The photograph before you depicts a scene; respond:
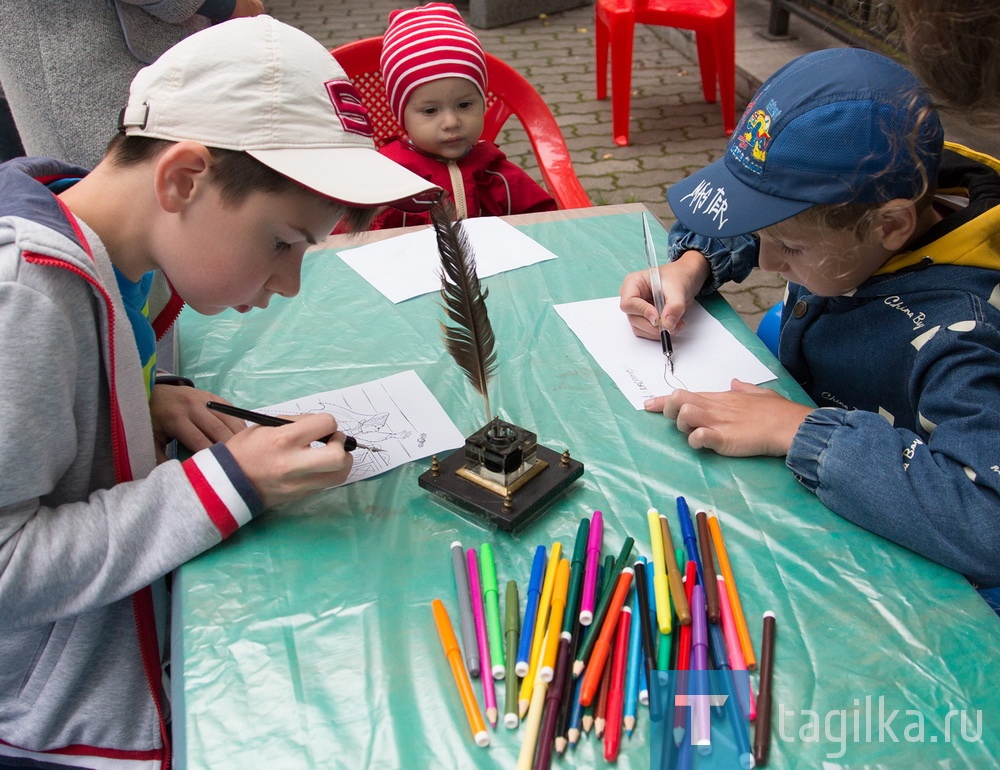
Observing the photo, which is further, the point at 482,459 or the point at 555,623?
the point at 482,459

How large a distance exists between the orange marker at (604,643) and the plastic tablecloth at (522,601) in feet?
0.19

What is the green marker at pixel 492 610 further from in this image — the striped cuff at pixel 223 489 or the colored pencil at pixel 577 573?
the striped cuff at pixel 223 489

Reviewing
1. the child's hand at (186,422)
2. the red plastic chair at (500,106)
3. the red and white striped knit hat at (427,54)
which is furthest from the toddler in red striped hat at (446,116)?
the child's hand at (186,422)

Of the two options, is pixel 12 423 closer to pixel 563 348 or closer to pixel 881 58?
pixel 563 348

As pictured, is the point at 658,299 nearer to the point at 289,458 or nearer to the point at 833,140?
the point at 833,140

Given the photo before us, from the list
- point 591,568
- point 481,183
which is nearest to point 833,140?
point 591,568

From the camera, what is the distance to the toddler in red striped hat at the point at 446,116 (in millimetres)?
2697

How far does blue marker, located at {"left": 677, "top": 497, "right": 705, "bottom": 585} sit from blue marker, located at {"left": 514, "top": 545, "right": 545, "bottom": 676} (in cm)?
22

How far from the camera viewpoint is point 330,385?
1.74 meters

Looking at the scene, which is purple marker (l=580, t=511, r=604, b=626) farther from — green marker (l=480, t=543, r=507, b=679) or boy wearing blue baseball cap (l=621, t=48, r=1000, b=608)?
boy wearing blue baseball cap (l=621, t=48, r=1000, b=608)

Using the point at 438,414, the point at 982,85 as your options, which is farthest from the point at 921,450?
the point at 438,414

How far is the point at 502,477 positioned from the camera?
138 cm

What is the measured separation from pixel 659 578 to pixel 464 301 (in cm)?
54

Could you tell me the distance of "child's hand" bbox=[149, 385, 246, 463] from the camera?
154 centimetres
